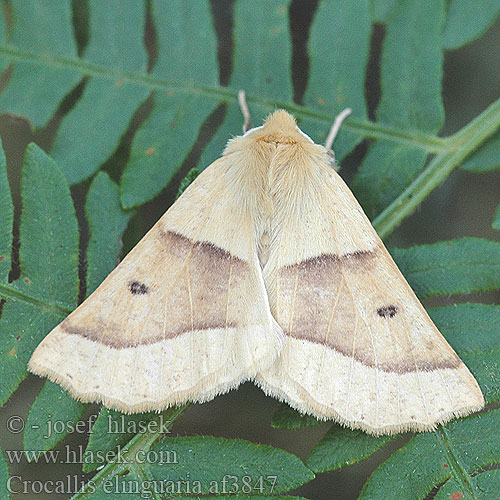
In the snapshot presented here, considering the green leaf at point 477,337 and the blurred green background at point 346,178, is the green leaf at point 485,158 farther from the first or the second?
the green leaf at point 477,337

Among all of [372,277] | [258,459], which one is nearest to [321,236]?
[372,277]

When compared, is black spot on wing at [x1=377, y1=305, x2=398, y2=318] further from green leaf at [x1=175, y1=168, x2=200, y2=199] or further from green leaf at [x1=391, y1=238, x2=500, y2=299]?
green leaf at [x1=175, y1=168, x2=200, y2=199]

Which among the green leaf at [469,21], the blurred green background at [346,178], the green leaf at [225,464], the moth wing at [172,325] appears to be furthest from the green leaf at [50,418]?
the green leaf at [469,21]

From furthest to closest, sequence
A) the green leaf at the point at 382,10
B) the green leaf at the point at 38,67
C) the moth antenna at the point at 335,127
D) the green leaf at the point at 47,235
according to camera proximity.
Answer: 1. the green leaf at the point at 382,10
2. the green leaf at the point at 38,67
3. the moth antenna at the point at 335,127
4. the green leaf at the point at 47,235

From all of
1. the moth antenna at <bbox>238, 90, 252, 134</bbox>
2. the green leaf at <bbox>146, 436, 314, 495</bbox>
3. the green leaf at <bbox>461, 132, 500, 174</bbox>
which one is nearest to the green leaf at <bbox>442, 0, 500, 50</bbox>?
the green leaf at <bbox>461, 132, 500, 174</bbox>

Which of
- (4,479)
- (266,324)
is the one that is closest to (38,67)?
(266,324)

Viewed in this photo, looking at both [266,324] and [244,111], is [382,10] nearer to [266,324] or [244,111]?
[244,111]

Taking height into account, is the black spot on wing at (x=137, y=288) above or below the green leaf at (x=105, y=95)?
below
